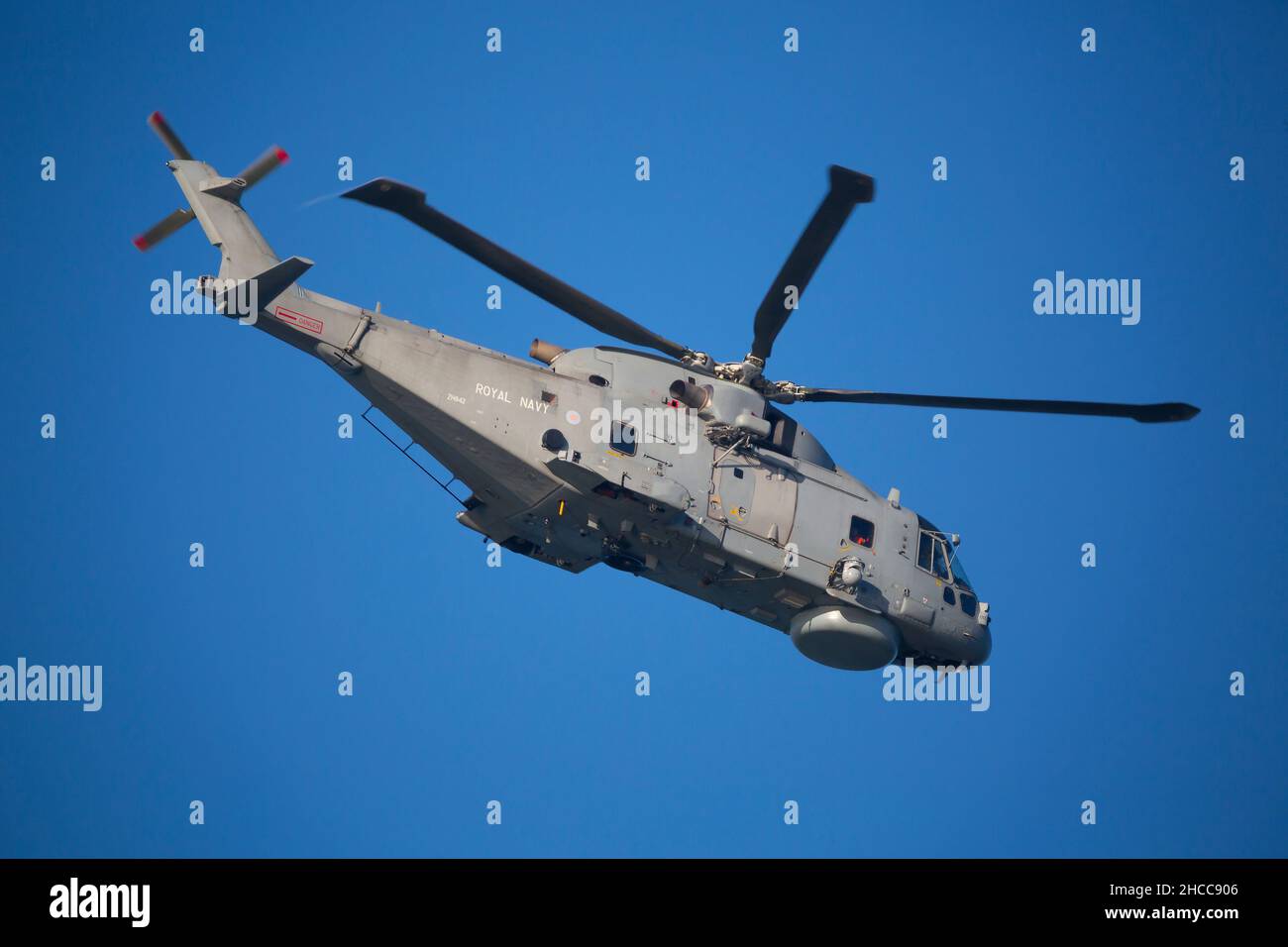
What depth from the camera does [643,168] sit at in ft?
125

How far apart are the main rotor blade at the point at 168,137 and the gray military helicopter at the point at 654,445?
1.7 inches

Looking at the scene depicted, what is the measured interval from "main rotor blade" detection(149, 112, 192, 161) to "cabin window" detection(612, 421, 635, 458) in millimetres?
9229

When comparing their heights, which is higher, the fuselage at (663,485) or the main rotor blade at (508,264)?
the main rotor blade at (508,264)

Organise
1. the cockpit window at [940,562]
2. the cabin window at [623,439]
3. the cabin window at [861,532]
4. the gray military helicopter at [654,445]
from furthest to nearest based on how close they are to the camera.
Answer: the cockpit window at [940,562]
the cabin window at [861,532]
the cabin window at [623,439]
the gray military helicopter at [654,445]

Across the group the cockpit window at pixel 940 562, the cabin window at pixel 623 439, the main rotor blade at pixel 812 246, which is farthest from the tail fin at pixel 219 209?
the cockpit window at pixel 940 562

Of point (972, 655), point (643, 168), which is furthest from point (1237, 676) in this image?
point (643, 168)

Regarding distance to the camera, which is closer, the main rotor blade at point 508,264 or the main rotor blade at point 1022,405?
the main rotor blade at point 508,264

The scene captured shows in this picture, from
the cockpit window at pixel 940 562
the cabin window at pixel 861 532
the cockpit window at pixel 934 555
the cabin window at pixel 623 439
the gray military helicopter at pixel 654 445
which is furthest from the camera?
the cockpit window at pixel 940 562

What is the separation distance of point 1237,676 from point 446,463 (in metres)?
26.1

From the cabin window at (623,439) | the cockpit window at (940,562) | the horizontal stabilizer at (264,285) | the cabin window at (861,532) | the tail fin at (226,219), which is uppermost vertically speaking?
the tail fin at (226,219)

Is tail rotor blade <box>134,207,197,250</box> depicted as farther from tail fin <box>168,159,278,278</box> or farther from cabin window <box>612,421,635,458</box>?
cabin window <box>612,421,635,458</box>

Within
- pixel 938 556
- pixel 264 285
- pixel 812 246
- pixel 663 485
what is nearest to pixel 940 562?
pixel 938 556

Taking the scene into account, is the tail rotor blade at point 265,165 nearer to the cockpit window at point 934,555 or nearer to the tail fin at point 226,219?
the tail fin at point 226,219

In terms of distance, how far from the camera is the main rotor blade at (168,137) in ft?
81.8
